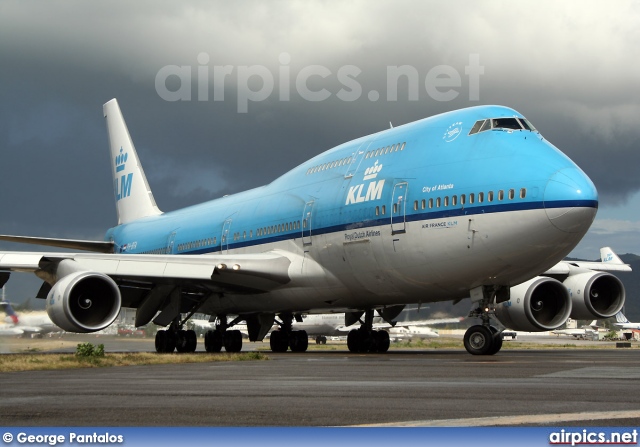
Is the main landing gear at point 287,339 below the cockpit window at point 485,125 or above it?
below

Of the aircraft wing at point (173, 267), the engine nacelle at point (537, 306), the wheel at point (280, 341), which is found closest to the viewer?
the engine nacelle at point (537, 306)

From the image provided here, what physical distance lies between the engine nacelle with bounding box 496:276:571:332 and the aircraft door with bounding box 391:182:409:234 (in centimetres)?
400

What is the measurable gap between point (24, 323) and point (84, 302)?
23.7 feet

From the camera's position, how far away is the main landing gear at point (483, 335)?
1845 cm

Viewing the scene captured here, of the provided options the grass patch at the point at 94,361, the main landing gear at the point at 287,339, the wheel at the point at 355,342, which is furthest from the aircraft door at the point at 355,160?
the main landing gear at the point at 287,339

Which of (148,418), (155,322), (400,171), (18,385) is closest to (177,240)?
(155,322)

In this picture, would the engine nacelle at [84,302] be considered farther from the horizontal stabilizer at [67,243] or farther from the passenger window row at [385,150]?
the horizontal stabilizer at [67,243]

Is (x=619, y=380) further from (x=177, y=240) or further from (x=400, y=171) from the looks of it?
(x=177, y=240)

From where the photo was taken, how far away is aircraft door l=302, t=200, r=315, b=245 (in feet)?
75.0

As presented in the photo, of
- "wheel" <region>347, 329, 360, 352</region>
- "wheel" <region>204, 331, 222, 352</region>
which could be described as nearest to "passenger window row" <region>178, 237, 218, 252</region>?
"wheel" <region>204, 331, 222, 352</region>

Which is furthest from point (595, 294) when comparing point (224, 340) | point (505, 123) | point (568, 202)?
point (224, 340)

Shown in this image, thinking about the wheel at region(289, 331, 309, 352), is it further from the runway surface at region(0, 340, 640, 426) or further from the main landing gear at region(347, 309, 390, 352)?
the runway surface at region(0, 340, 640, 426)

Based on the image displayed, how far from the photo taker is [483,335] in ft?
60.7

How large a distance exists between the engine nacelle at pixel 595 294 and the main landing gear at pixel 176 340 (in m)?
11.4
